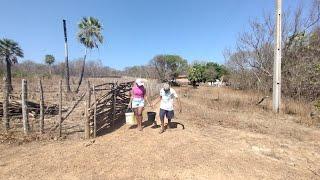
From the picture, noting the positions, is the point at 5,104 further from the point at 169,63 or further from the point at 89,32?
the point at 169,63

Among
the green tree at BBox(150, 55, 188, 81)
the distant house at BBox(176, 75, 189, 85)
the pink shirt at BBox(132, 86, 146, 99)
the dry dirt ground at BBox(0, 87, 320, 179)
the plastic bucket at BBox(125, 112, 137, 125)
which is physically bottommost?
the dry dirt ground at BBox(0, 87, 320, 179)

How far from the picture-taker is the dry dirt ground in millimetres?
6145

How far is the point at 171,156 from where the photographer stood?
696 centimetres

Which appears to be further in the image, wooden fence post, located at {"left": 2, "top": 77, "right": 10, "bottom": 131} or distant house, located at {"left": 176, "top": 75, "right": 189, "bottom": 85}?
distant house, located at {"left": 176, "top": 75, "right": 189, "bottom": 85}

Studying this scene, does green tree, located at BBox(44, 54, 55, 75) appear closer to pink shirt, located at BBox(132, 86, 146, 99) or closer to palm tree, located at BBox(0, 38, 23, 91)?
palm tree, located at BBox(0, 38, 23, 91)

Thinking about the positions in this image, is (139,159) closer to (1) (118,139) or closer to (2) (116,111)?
(1) (118,139)

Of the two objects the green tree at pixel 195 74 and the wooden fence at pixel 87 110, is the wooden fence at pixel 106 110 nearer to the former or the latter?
the wooden fence at pixel 87 110

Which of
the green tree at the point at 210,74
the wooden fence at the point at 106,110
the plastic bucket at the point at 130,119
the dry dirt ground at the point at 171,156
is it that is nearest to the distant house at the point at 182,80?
the green tree at the point at 210,74

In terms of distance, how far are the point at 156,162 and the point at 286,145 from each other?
151 inches

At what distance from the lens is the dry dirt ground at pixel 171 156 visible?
6145 millimetres

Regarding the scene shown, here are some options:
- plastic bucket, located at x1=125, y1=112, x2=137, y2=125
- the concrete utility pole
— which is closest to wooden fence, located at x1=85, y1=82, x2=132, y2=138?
plastic bucket, located at x1=125, y1=112, x2=137, y2=125

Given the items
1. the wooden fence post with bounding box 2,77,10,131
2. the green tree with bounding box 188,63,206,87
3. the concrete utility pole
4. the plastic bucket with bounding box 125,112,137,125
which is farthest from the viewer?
the green tree with bounding box 188,63,206,87

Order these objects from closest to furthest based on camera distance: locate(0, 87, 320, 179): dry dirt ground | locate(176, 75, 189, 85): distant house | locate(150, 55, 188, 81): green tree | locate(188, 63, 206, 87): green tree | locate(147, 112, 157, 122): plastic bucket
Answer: locate(0, 87, 320, 179): dry dirt ground < locate(147, 112, 157, 122): plastic bucket < locate(188, 63, 206, 87): green tree < locate(176, 75, 189, 85): distant house < locate(150, 55, 188, 81): green tree

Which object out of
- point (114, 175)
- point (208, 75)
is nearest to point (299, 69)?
point (114, 175)
